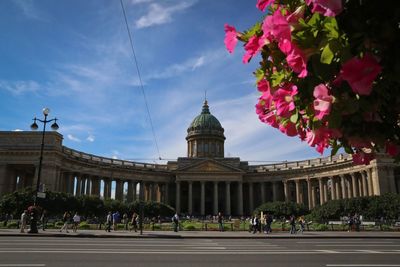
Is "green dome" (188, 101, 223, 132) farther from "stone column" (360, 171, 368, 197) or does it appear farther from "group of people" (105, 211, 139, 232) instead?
"group of people" (105, 211, 139, 232)

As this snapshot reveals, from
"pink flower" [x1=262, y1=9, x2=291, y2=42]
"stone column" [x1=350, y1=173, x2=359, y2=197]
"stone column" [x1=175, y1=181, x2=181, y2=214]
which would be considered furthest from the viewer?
"stone column" [x1=175, y1=181, x2=181, y2=214]

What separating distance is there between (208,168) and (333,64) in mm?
104798

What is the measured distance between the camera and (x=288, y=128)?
14.2 feet

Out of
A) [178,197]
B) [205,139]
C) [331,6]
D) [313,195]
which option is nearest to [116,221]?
[331,6]

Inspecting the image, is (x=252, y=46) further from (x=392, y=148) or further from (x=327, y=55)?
(x=392, y=148)

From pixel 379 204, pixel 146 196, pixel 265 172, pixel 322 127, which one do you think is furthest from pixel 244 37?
pixel 146 196

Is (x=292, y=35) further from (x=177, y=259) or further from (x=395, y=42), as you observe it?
(x=177, y=259)

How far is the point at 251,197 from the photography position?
364 feet

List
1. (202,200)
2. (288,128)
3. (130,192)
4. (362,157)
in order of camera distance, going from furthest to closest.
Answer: (202,200), (130,192), (362,157), (288,128)

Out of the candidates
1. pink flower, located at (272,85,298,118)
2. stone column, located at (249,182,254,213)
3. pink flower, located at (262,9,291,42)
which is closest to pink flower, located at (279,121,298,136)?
pink flower, located at (272,85,298,118)

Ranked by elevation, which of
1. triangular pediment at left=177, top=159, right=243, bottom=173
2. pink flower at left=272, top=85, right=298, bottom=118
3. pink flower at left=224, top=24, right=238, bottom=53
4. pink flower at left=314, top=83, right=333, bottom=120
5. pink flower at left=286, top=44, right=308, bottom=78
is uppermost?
triangular pediment at left=177, top=159, right=243, bottom=173

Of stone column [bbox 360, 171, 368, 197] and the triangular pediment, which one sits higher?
the triangular pediment

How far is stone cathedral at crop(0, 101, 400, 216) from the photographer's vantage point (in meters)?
77.7

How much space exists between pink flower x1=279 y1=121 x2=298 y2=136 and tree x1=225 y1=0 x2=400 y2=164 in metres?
0.16
